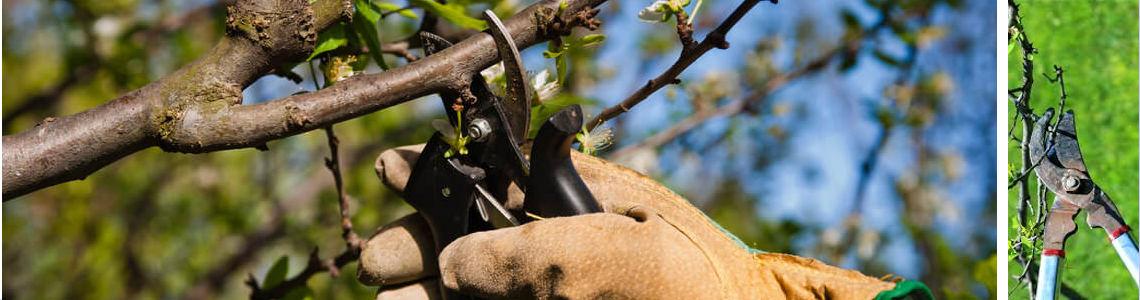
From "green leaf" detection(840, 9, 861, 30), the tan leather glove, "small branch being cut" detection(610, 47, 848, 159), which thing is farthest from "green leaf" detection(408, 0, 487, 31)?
"green leaf" detection(840, 9, 861, 30)

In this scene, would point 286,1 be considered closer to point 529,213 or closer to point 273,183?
point 529,213

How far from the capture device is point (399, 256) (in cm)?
65

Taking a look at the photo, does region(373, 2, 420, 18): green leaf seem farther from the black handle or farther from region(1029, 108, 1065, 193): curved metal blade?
region(1029, 108, 1065, 193): curved metal blade

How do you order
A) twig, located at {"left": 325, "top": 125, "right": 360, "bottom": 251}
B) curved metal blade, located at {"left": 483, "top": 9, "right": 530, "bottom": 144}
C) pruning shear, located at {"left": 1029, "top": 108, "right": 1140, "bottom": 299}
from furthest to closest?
1. twig, located at {"left": 325, "top": 125, "right": 360, "bottom": 251}
2. pruning shear, located at {"left": 1029, "top": 108, "right": 1140, "bottom": 299}
3. curved metal blade, located at {"left": 483, "top": 9, "right": 530, "bottom": 144}

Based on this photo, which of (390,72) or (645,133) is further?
(645,133)

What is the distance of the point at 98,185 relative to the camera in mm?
2143

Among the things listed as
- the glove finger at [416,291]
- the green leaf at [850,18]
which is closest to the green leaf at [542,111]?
the glove finger at [416,291]

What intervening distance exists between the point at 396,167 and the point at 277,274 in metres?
0.36

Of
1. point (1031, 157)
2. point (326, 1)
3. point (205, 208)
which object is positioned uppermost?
point (326, 1)

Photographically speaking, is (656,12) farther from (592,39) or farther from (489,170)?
(489,170)

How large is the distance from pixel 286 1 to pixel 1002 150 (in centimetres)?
45

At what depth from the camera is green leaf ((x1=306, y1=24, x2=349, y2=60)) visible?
713mm

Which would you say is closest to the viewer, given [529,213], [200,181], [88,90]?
[529,213]

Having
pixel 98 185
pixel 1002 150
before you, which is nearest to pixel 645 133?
pixel 98 185
